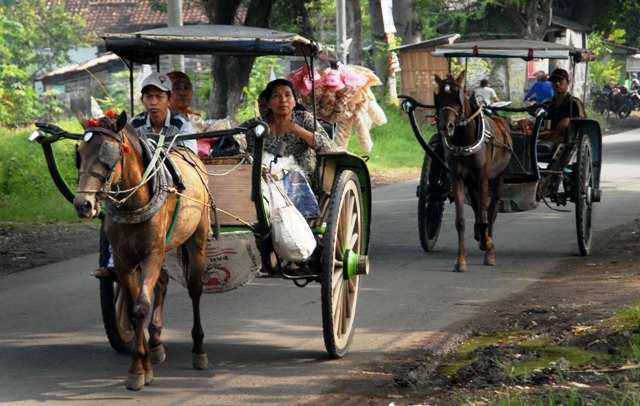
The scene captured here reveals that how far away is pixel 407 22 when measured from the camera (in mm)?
38344

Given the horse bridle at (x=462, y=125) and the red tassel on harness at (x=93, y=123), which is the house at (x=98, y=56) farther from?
the red tassel on harness at (x=93, y=123)

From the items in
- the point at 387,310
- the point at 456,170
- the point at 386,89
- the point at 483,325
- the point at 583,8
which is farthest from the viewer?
the point at 583,8

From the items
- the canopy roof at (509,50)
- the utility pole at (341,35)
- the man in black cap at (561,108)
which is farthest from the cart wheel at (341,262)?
the utility pole at (341,35)

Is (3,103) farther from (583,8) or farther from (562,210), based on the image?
(583,8)

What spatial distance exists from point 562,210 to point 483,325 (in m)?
8.06

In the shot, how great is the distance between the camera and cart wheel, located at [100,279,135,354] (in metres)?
7.98

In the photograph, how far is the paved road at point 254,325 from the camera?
24.1 feet

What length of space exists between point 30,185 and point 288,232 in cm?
1230

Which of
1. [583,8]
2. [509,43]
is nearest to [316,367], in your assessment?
[509,43]

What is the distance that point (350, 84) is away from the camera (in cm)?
1110

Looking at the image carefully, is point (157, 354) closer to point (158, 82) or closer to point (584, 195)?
point (158, 82)

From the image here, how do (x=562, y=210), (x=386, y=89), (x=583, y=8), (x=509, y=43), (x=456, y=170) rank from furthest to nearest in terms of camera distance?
1. (x=583, y=8)
2. (x=386, y=89)
3. (x=562, y=210)
4. (x=509, y=43)
5. (x=456, y=170)

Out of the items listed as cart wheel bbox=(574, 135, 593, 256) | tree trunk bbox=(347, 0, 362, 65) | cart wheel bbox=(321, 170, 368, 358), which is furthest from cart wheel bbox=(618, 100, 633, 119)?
cart wheel bbox=(321, 170, 368, 358)

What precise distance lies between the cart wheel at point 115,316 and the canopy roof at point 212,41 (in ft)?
5.04
